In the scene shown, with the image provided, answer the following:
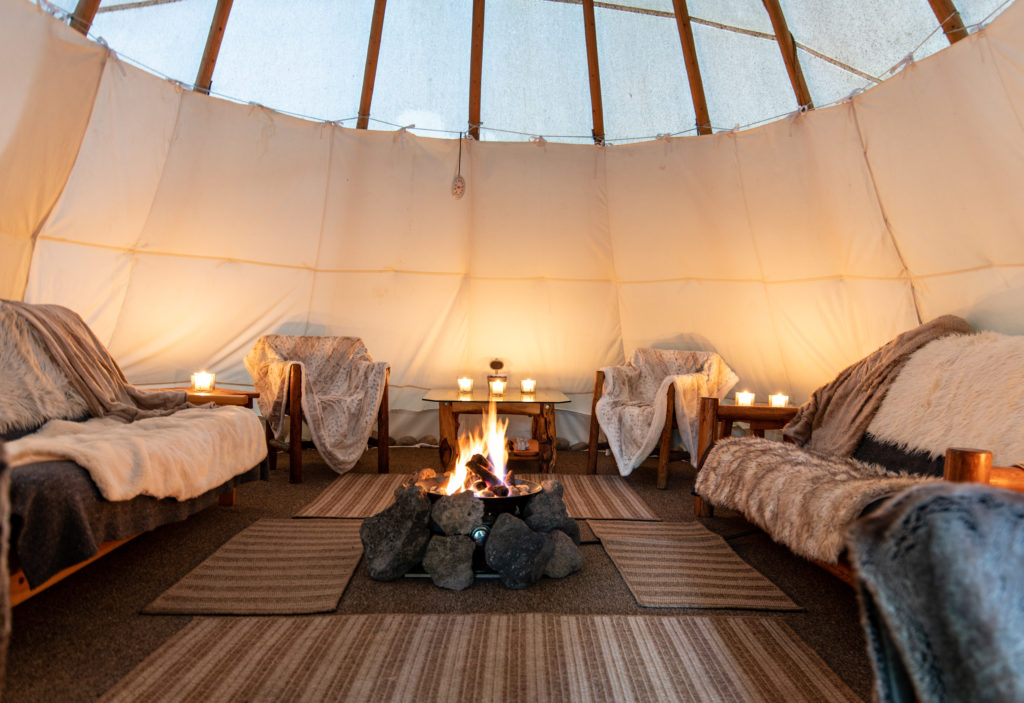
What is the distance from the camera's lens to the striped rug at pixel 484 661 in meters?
1.34

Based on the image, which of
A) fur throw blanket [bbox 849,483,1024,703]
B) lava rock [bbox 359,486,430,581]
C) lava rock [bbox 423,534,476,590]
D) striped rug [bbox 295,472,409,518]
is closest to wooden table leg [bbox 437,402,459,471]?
striped rug [bbox 295,472,409,518]

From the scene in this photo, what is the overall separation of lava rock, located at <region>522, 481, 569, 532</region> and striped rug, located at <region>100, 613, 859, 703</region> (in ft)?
1.60

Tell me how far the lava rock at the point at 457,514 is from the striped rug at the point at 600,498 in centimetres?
70

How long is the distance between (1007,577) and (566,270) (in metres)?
3.78

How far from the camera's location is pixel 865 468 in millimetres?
2107

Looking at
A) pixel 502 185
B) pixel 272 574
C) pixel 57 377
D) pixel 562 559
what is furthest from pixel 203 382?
pixel 502 185

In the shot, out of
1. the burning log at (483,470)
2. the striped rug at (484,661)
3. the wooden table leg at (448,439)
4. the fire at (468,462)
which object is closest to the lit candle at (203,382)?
the wooden table leg at (448,439)

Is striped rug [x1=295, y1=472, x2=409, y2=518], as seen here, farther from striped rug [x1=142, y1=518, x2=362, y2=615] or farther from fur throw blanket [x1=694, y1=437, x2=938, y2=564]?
fur throw blanket [x1=694, y1=437, x2=938, y2=564]

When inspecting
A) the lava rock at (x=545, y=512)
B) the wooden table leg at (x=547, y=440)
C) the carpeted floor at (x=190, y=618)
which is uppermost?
the wooden table leg at (x=547, y=440)

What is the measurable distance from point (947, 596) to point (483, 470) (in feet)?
5.59

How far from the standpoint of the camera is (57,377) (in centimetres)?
242

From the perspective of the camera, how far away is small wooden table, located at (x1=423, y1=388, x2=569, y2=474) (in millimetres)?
3484

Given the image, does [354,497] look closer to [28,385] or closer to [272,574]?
[272,574]

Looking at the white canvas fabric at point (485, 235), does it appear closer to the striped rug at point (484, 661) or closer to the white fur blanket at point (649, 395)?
the white fur blanket at point (649, 395)
